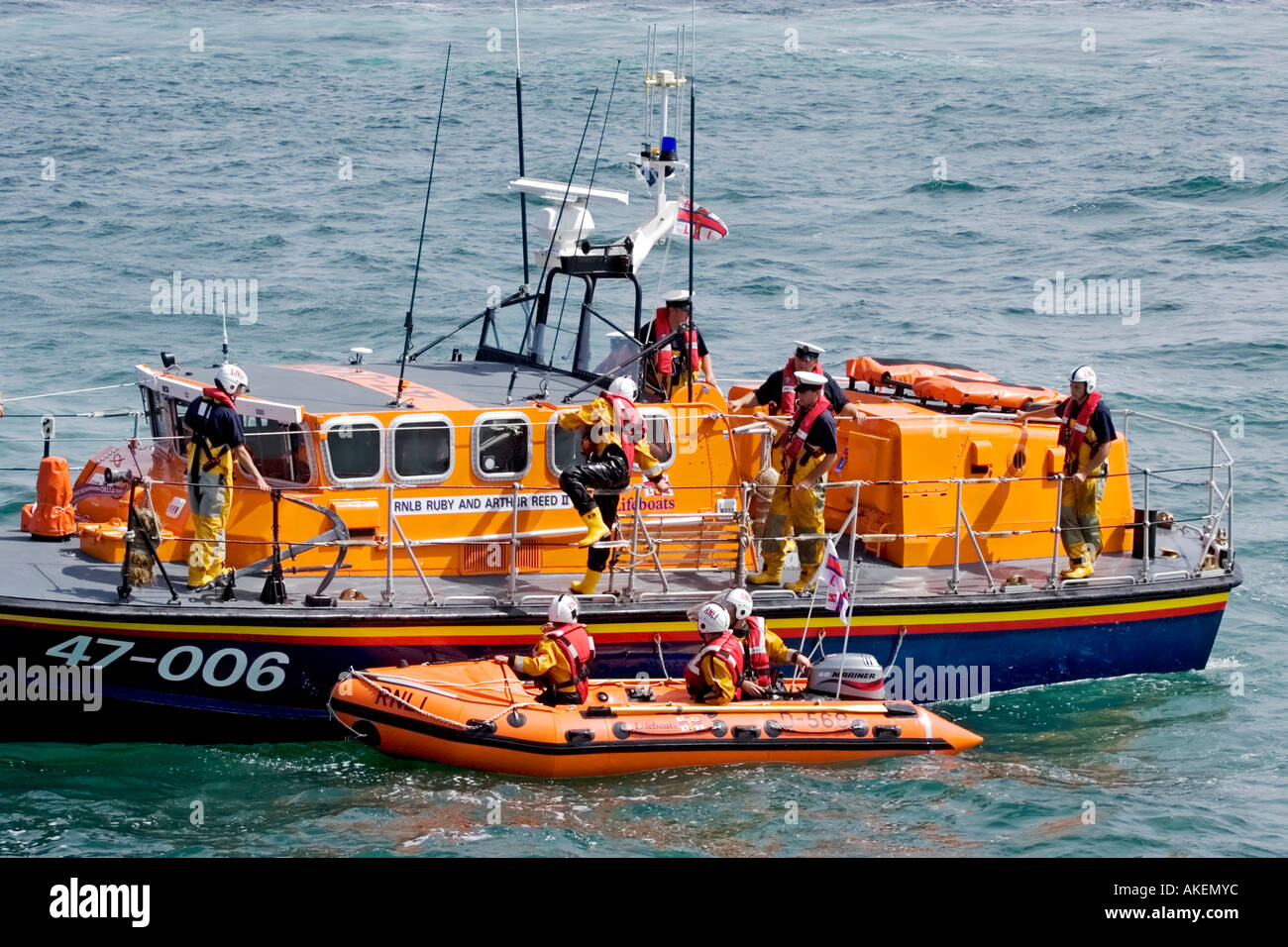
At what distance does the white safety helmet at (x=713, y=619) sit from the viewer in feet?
37.2

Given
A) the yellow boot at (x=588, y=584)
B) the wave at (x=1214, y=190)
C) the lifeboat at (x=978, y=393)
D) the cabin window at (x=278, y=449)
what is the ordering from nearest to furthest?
the cabin window at (x=278, y=449) → the yellow boot at (x=588, y=584) → the lifeboat at (x=978, y=393) → the wave at (x=1214, y=190)

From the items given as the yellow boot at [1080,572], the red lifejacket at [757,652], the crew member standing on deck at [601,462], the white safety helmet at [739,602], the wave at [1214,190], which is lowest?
the red lifejacket at [757,652]

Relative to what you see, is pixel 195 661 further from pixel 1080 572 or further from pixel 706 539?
pixel 1080 572

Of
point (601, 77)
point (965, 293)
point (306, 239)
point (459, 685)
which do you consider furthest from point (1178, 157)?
point (459, 685)

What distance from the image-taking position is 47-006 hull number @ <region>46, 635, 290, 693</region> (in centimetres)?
1103

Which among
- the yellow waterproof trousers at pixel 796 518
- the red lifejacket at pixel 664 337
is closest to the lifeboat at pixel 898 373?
the red lifejacket at pixel 664 337

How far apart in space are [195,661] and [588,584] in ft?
9.65

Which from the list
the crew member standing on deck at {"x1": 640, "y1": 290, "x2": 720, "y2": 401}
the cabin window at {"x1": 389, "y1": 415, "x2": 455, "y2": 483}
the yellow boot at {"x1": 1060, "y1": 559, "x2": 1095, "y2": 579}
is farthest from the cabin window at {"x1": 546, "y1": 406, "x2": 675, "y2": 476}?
the yellow boot at {"x1": 1060, "y1": 559, "x2": 1095, "y2": 579}

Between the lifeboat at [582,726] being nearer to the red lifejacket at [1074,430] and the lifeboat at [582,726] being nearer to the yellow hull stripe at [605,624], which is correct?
the yellow hull stripe at [605,624]

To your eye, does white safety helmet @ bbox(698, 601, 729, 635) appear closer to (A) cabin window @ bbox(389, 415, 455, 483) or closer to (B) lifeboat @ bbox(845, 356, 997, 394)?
(A) cabin window @ bbox(389, 415, 455, 483)

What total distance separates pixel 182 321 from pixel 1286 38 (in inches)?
1347

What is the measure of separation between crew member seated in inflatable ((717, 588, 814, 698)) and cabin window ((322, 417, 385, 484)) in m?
2.84

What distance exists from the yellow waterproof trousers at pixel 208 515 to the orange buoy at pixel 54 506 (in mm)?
1666
